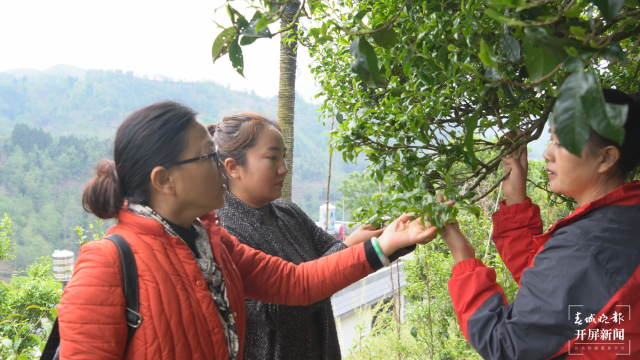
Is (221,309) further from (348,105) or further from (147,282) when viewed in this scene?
(348,105)

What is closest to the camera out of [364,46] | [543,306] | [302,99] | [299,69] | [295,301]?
[364,46]

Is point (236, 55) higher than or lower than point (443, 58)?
lower

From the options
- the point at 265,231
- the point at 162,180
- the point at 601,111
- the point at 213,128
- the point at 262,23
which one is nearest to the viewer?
the point at 601,111

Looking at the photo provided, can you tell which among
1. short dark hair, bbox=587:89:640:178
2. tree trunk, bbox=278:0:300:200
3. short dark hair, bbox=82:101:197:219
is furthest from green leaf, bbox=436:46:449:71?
tree trunk, bbox=278:0:300:200

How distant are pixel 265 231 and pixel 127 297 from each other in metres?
0.70

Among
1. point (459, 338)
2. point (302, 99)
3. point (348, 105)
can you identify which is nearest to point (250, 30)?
point (348, 105)

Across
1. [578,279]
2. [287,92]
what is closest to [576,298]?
[578,279]

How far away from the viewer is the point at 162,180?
1.08m

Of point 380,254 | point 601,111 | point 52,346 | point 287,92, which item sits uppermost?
point 287,92

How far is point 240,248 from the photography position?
1362 mm

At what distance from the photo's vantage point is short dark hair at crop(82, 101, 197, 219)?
1.06 m

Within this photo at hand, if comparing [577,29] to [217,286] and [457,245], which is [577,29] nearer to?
[457,245]

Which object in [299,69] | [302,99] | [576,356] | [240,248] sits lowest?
[576,356]

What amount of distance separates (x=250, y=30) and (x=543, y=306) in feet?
2.84
